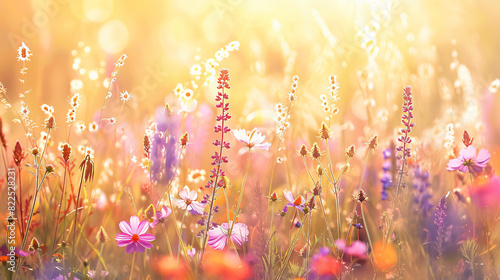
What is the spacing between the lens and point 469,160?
1041 millimetres

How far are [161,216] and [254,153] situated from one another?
52 cm

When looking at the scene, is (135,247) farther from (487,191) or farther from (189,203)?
(487,191)

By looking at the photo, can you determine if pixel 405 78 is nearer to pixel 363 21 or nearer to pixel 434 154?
pixel 363 21

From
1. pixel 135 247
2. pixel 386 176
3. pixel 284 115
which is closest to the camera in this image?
pixel 135 247

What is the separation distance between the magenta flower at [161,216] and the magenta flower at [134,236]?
0.10ft

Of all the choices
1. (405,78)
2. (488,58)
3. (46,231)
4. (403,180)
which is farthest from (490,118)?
(46,231)

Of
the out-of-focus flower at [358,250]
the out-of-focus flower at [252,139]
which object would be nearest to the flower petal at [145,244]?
the out-of-focus flower at [252,139]

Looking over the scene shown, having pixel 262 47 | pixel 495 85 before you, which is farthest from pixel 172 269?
pixel 262 47

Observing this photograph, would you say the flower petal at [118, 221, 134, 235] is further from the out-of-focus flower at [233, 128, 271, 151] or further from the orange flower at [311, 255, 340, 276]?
the orange flower at [311, 255, 340, 276]

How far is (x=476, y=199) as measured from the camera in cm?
A: 108

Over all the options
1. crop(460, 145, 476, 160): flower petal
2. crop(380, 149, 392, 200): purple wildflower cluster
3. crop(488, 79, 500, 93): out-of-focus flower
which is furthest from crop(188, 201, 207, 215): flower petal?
crop(488, 79, 500, 93): out-of-focus flower

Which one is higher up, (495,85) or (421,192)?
(495,85)

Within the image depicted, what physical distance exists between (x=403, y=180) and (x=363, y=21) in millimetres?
673

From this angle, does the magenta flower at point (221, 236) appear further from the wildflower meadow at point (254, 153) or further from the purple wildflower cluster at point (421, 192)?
the purple wildflower cluster at point (421, 192)
